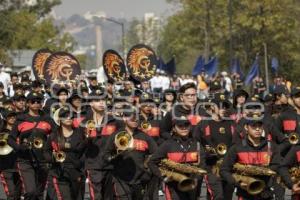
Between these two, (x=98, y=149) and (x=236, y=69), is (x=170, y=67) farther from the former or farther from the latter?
(x=98, y=149)

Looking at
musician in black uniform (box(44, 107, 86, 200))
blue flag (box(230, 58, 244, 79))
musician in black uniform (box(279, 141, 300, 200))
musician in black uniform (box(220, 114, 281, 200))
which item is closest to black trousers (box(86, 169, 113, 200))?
musician in black uniform (box(44, 107, 86, 200))

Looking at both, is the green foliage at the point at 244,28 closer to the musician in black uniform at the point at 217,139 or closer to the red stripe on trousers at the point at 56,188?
the musician in black uniform at the point at 217,139

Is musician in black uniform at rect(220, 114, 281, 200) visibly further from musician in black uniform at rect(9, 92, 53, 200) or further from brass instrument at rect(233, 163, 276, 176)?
musician in black uniform at rect(9, 92, 53, 200)

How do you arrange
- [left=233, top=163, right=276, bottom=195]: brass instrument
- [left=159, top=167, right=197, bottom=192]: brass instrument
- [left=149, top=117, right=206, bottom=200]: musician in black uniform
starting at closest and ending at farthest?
[left=233, top=163, right=276, bottom=195]: brass instrument, [left=159, top=167, right=197, bottom=192]: brass instrument, [left=149, top=117, right=206, bottom=200]: musician in black uniform

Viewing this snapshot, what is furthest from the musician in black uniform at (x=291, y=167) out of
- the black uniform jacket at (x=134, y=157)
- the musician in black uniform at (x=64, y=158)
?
the musician in black uniform at (x=64, y=158)

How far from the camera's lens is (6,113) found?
15930 mm

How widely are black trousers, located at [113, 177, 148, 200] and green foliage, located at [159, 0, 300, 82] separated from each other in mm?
36316

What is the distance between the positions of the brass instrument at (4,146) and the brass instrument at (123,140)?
10.3ft

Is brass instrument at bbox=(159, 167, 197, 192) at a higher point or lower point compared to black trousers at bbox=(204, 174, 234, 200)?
Answer: higher

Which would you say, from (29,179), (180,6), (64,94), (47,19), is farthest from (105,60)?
(47,19)

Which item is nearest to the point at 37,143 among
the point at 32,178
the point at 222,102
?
the point at 32,178

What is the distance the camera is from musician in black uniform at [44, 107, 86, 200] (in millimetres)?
13453

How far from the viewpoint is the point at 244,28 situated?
2110 inches

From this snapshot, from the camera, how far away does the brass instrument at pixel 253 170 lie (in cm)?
1076
